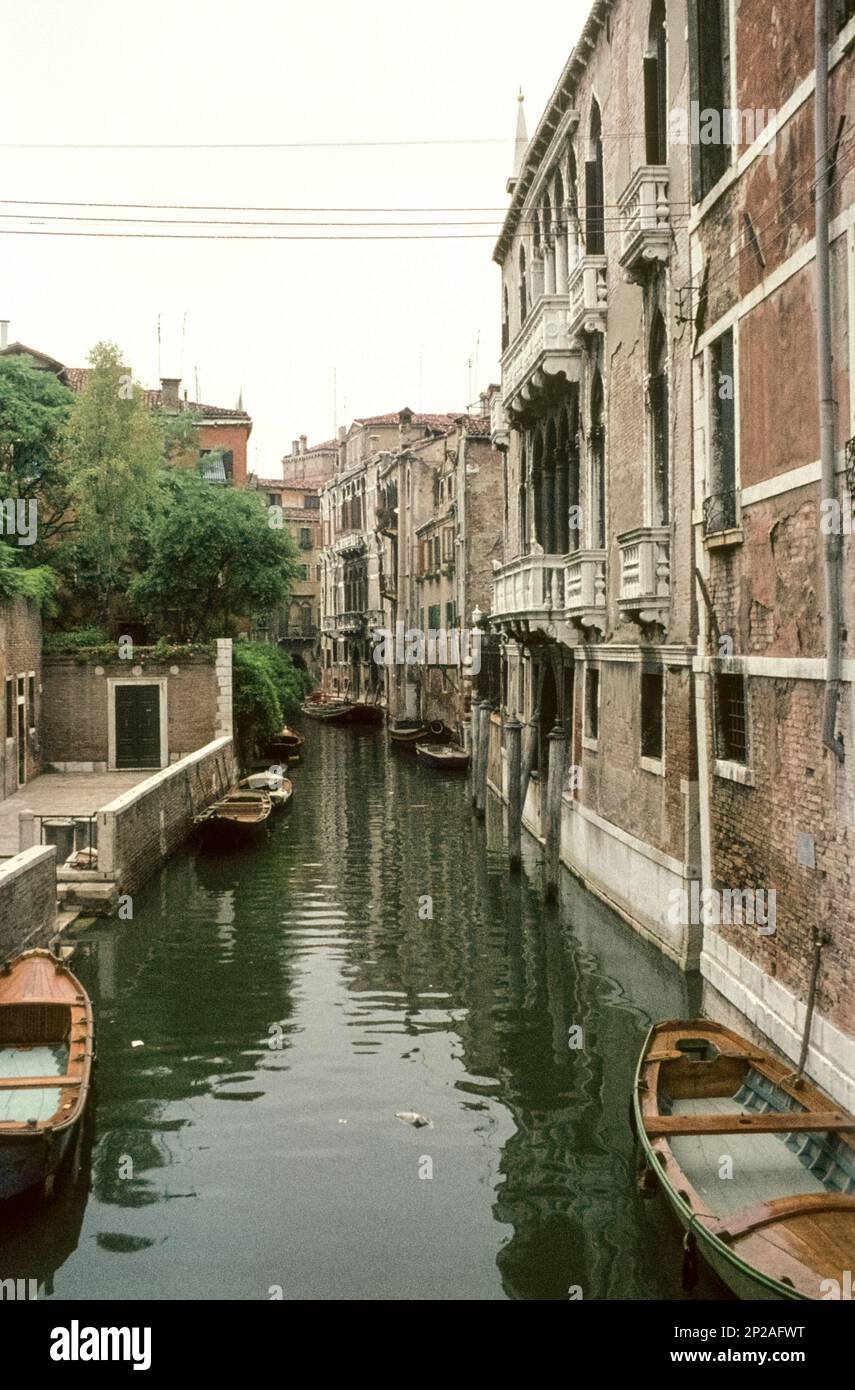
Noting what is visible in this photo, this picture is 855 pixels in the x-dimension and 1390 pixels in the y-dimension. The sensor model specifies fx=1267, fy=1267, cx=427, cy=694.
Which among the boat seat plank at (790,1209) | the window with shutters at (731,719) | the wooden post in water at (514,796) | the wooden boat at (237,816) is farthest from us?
the wooden boat at (237,816)

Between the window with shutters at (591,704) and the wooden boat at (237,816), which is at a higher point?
the window with shutters at (591,704)

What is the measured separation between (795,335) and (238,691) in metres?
20.0

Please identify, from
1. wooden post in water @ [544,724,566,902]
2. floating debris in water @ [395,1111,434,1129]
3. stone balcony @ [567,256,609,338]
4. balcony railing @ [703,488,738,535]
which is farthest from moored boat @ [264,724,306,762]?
floating debris in water @ [395,1111,434,1129]

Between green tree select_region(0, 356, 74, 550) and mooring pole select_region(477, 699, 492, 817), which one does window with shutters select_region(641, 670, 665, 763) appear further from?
green tree select_region(0, 356, 74, 550)

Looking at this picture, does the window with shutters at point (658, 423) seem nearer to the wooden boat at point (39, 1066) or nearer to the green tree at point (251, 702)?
the wooden boat at point (39, 1066)

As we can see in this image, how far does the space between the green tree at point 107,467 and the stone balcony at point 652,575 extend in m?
17.3

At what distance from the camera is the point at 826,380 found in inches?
277

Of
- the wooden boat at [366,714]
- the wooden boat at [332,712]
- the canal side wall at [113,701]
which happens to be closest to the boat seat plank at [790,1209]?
the canal side wall at [113,701]

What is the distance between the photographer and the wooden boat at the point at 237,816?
18781mm

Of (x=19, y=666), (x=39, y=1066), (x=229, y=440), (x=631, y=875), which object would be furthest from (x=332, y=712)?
(x=39, y=1066)

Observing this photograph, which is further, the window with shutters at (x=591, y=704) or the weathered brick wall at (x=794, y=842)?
the window with shutters at (x=591, y=704)

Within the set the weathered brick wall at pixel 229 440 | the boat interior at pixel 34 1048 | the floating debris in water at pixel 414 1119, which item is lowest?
the floating debris in water at pixel 414 1119
